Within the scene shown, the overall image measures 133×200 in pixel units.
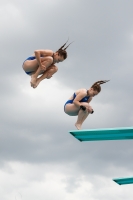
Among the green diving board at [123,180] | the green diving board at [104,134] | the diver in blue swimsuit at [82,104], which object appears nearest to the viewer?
the green diving board at [104,134]

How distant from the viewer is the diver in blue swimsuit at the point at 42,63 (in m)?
16.7

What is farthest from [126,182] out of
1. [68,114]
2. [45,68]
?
[45,68]

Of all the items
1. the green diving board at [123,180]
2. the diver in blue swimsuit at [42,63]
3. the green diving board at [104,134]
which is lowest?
the green diving board at [104,134]

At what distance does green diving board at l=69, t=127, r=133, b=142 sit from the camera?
15.6 meters

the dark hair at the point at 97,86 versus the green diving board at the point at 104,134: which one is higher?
the dark hair at the point at 97,86

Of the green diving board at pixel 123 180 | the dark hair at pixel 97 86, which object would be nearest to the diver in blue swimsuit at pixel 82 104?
the dark hair at pixel 97 86

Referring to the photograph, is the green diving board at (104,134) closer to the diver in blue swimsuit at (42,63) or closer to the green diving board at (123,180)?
the diver in blue swimsuit at (42,63)

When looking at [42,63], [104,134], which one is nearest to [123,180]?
[104,134]

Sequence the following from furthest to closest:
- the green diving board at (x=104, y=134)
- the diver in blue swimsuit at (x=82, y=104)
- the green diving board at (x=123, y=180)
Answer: the green diving board at (x=123, y=180) → the diver in blue swimsuit at (x=82, y=104) → the green diving board at (x=104, y=134)

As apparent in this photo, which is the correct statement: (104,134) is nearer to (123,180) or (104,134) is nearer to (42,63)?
(42,63)

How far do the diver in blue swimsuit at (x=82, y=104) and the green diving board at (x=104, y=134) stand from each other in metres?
0.85

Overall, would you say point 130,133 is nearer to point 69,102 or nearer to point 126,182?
point 69,102

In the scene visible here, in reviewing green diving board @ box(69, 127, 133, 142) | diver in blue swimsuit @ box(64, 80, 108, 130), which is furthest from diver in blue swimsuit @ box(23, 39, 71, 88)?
green diving board @ box(69, 127, 133, 142)

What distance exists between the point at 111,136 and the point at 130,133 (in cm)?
65
